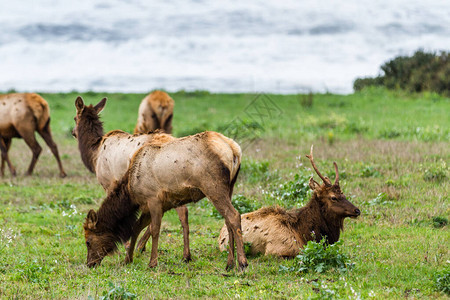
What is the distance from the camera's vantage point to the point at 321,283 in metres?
6.18

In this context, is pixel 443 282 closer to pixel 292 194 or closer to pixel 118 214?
pixel 118 214

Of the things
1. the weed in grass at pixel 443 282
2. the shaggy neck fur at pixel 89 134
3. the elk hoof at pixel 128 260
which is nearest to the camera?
the weed in grass at pixel 443 282

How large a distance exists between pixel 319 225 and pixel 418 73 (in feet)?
95.9

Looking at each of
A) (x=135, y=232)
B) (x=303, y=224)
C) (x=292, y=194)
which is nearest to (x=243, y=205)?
(x=292, y=194)

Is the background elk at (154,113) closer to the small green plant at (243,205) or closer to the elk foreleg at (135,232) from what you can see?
the small green plant at (243,205)

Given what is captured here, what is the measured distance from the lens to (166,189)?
7.23 metres

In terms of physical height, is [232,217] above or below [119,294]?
above

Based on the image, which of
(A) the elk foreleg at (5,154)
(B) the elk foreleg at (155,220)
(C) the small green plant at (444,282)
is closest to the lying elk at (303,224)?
(B) the elk foreleg at (155,220)

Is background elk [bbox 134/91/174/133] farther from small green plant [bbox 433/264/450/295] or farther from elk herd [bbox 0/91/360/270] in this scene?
small green plant [bbox 433/264/450/295]

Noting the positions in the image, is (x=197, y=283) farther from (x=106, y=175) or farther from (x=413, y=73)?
(x=413, y=73)

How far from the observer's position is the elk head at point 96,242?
7.59m

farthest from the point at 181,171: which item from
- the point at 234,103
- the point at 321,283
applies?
the point at 234,103

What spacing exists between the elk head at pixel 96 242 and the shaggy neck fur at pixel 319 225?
2.63m

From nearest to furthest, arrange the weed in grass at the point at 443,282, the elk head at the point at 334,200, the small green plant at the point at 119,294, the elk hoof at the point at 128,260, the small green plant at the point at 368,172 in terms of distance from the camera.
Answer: the small green plant at the point at 119,294 < the weed in grass at the point at 443,282 < the elk head at the point at 334,200 < the elk hoof at the point at 128,260 < the small green plant at the point at 368,172
